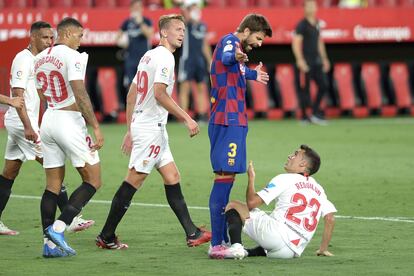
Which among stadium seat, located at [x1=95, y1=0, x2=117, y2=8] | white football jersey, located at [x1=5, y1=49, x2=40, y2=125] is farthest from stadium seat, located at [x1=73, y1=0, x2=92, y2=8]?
white football jersey, located at [x1=5, y1=49, x2=40, y2=125]

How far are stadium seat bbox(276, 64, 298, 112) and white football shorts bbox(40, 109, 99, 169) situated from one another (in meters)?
15.4

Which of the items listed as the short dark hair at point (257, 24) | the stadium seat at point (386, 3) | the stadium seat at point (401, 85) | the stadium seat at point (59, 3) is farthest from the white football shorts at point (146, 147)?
the stadium seat at point (386, 3)

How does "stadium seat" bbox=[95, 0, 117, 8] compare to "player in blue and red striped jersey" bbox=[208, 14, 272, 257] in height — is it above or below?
above

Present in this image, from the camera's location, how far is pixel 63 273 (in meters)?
9.25

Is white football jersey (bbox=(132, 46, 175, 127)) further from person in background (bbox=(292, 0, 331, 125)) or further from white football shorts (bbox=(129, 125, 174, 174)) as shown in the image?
person in background (bbox=(292, 0, 331, 125))

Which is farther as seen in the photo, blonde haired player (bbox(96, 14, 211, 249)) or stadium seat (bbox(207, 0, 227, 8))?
stadium seat (bbox(207, 0, 227, 8))

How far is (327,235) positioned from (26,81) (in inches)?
126

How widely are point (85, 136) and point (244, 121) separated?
1.35 meters

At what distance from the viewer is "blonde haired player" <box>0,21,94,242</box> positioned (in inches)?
439

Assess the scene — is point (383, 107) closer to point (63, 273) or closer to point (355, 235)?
point (355, 235)

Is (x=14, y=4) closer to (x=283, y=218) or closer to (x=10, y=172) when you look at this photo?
(x=10, y=172)

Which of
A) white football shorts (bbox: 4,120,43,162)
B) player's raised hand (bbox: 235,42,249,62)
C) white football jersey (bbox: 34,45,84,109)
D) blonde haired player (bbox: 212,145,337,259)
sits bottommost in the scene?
blonde haired player (bbox: 212,145,337,259)

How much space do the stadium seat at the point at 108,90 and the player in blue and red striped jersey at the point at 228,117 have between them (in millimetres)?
14511

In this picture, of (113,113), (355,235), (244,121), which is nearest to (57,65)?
(244,121)
